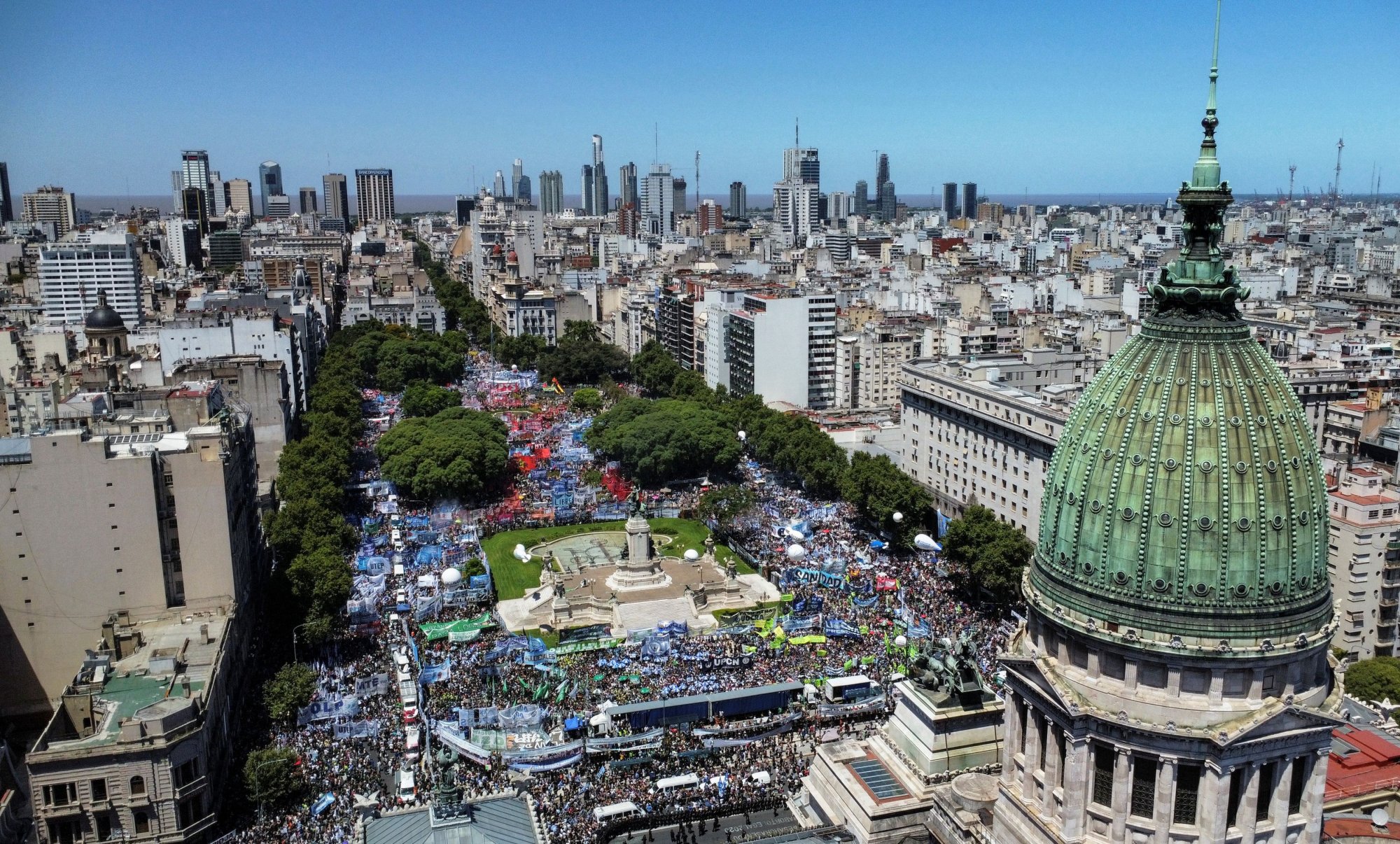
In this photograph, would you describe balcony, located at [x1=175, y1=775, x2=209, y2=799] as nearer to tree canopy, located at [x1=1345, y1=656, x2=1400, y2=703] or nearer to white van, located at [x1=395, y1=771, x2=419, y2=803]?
white van, located at [x1=395, y1=771, x2=419, y2=803]

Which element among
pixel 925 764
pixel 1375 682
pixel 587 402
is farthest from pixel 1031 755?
pixel 587 402

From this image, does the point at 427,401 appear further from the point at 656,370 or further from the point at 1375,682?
the point at 1375,682

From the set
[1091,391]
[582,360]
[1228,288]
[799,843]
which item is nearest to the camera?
[1228,288]

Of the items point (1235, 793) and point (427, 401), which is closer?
point (1235, 793)

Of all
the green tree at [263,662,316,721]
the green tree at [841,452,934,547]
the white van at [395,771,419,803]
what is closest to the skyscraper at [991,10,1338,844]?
the white van at [395,771,419,803]

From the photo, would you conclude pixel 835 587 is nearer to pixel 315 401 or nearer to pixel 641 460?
pixel 641 460

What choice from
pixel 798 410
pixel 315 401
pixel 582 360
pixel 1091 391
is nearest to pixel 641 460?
pixel 798 410
